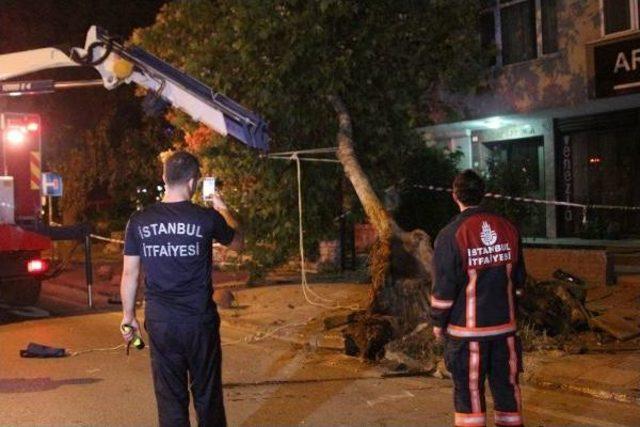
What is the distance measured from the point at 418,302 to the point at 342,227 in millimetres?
5545

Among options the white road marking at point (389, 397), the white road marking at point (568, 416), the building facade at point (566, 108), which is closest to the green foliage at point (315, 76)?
the building facade at point (566, 108)

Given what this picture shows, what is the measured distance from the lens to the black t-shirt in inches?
167

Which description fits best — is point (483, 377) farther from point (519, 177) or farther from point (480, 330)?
point (519, 177)

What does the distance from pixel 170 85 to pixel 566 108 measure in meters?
Answer: 9.46

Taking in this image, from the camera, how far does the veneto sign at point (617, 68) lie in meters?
12.8

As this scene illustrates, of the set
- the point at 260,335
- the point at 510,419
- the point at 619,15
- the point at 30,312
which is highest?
the point at 619,15

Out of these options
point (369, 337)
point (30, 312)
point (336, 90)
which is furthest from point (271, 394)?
point (30, 312)

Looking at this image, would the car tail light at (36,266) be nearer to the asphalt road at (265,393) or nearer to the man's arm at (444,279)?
the asphalt road at (265,393)

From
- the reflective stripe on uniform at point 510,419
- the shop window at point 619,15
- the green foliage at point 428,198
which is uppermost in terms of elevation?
the shop window at point 619,15

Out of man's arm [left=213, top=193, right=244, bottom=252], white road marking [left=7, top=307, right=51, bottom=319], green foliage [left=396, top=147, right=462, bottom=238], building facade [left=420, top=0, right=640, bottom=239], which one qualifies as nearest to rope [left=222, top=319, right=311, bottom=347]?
white road marking [left=7, top=307, right=51, bottom=319]

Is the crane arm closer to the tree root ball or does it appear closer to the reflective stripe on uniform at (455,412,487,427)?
the tree root ball

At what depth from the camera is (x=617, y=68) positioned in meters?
13.1

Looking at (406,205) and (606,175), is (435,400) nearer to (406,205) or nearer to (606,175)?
(406,205)

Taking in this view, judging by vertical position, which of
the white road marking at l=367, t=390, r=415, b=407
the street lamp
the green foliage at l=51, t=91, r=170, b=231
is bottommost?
the white road marking at l=367, t=390, r=415, b=407
